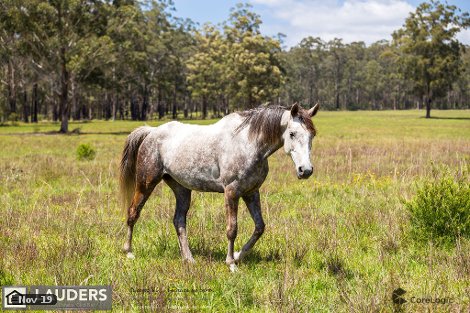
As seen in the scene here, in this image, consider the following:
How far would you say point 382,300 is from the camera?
4.75 m

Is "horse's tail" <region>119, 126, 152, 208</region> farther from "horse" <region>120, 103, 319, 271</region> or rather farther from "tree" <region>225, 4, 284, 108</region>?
"tree" <region>225, 4, 284, 108</region>

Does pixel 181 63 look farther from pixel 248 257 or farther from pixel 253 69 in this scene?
pixel 248 257

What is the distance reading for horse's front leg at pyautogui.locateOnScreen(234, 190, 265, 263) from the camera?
20.9 feet

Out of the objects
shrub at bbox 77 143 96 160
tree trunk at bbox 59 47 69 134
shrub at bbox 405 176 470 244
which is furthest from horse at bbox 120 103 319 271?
tree trunk at bbox 59 47 69 134

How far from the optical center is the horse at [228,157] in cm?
588

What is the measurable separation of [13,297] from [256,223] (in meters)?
3.16

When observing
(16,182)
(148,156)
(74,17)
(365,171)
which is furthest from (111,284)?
(74,17)

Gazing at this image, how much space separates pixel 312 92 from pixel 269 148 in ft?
435

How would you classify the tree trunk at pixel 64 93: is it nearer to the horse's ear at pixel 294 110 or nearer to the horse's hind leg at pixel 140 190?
the horse's hind leg at pixel 140 190

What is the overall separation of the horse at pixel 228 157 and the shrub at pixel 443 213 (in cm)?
286

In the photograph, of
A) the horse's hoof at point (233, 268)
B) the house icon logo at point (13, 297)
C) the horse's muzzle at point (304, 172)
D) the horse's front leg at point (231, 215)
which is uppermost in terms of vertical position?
the horse's muzzle at point (304, 172)

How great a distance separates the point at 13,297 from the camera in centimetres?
487

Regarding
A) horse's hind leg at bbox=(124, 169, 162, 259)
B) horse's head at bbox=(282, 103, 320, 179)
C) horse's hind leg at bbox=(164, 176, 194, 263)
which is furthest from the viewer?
horse's hind leg at bbox=(124, 169, 162, 259)

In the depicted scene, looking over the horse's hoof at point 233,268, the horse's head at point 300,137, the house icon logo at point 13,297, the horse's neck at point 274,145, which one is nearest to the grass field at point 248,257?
the horse's hoof at point 233,268
